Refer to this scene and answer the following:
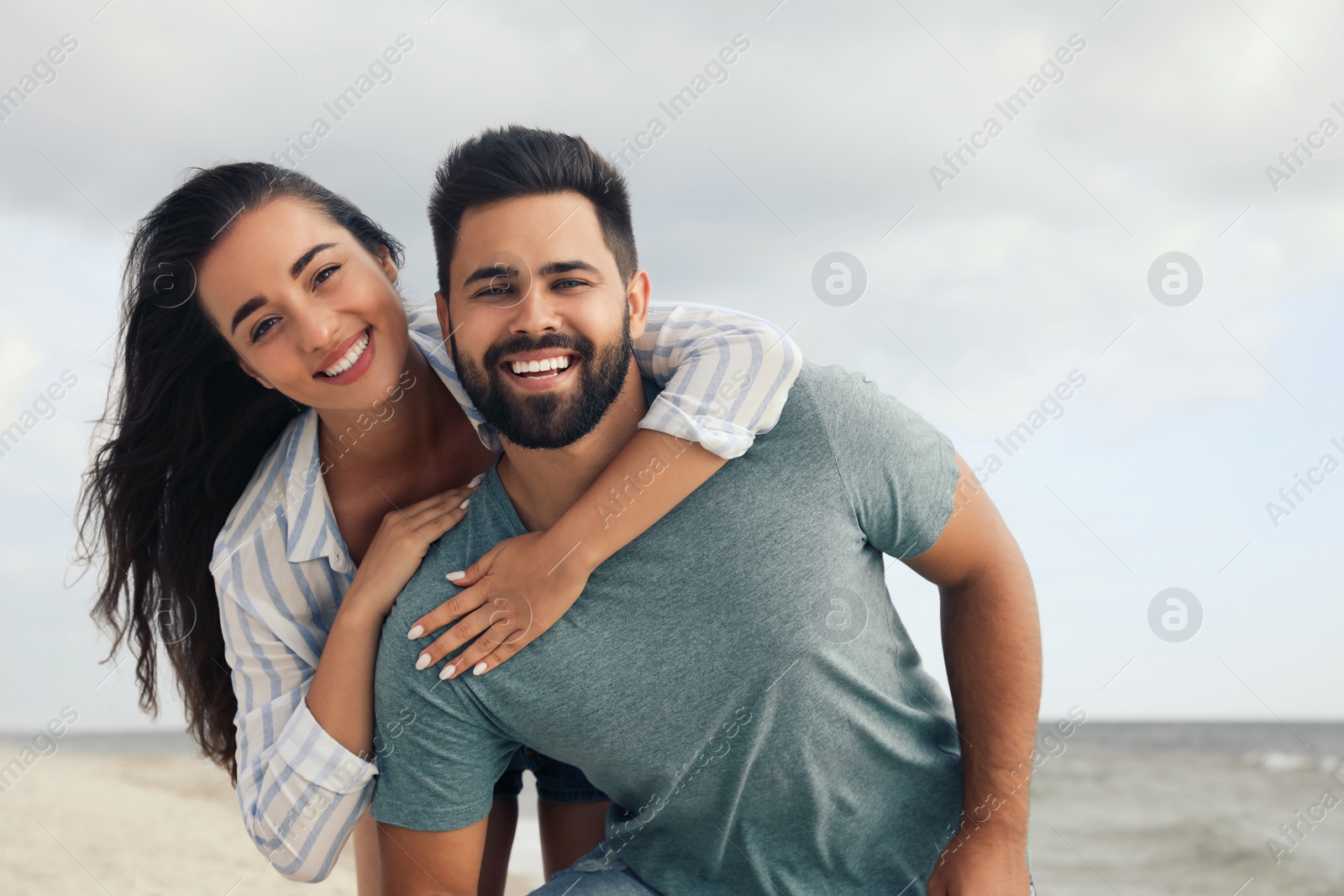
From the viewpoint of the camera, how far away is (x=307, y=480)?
250cm

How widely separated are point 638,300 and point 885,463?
675mm

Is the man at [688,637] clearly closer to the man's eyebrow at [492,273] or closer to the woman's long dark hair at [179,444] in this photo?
the man's eyebrow at [492,273]

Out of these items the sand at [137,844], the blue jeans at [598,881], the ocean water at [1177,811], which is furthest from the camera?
the ocean water at [1177,811]

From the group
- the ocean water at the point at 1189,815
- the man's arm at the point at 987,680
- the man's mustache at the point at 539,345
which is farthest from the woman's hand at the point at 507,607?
the ocean water at the point at 1189,815

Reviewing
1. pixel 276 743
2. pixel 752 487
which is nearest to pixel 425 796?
pixel 276 743

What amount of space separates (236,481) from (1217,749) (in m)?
14.6

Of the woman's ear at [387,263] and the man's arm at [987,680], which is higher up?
the man's arm at [987,680]

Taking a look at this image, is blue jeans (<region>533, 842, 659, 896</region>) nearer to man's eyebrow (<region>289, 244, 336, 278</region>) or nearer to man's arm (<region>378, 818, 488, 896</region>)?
man's arm (<region>378, 818, 488, 896</region>)

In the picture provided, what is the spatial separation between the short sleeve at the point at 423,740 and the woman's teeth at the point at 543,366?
1.84ft

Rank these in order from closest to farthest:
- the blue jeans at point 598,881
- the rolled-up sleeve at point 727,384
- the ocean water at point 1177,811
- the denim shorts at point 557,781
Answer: the rolled-up sleeve at point 727,384
the blue jeans at point 598,881
the denim shorts at point 557,781
the ocean water at point 1177,811

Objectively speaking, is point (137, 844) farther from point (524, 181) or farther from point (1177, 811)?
point (1177, 811)

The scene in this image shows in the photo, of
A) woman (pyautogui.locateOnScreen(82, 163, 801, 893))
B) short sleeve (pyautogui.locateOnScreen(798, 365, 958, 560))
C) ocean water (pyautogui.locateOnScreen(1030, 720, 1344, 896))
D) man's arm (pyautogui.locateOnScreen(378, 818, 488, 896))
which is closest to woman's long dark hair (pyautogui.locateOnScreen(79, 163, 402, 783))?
woman (pyautogui.locateOnScreen(82, 163, 801, 893))

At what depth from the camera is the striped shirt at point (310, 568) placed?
210 cm

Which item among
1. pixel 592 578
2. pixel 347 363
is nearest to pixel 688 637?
pixel 592 578
